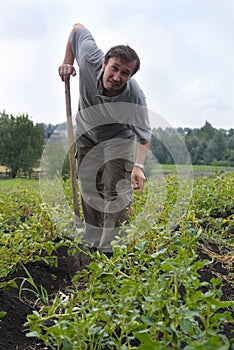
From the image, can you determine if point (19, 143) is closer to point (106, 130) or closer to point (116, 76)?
point (106, 130)

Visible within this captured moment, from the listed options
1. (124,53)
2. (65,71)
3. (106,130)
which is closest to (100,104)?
(106,130)

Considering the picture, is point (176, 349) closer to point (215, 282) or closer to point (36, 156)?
point (215, 282)

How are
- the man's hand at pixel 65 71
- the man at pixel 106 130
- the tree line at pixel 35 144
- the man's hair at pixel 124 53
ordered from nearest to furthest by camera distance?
1. the man's hair at pixel 124 53
2. the man at pixel 106 130
3. the man's hand at pixel 65 71
4. the tree line at pixel 35 144

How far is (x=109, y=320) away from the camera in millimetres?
1851

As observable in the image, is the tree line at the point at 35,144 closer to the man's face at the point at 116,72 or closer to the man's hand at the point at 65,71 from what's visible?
the man's hand at the point at 65,71

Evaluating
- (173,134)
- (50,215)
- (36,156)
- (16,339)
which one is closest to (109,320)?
(16,339)

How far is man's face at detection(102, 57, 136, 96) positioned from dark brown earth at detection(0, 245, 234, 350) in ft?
4.42

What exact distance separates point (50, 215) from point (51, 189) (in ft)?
3.29

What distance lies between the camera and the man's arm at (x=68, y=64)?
387 centimetres

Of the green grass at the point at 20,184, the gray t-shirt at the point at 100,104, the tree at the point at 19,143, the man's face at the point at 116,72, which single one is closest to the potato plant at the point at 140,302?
the gray t-shirt at the point at 100,104

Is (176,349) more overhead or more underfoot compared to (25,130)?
more underfoot

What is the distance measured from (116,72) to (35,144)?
12683mm

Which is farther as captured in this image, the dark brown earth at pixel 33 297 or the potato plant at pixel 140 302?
the dark brown earth at pixel 33 297

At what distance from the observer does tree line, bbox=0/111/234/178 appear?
1202 centimetres
